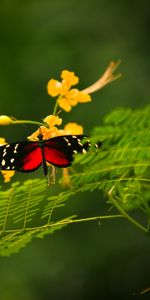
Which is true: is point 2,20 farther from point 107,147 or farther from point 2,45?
point 107,147

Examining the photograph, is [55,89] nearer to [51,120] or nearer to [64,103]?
[64,103]

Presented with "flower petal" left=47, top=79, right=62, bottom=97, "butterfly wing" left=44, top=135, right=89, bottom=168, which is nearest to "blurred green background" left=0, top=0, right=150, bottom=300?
"flower petal" left=47, top=79, right=62, bottom=97

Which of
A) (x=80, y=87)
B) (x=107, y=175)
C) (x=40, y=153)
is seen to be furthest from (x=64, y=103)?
(x=80, y=87)

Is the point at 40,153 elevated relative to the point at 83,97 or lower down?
lower down

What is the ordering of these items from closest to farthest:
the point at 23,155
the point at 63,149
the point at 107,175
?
1. the point at 107,175
2. the point at 63,149
3. the point at 23,155

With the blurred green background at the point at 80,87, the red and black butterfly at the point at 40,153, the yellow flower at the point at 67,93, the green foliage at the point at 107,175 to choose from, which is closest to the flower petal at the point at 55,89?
the yellow flower at the point at 67,93

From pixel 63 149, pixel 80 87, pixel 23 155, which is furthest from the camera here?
pixel 80 87
